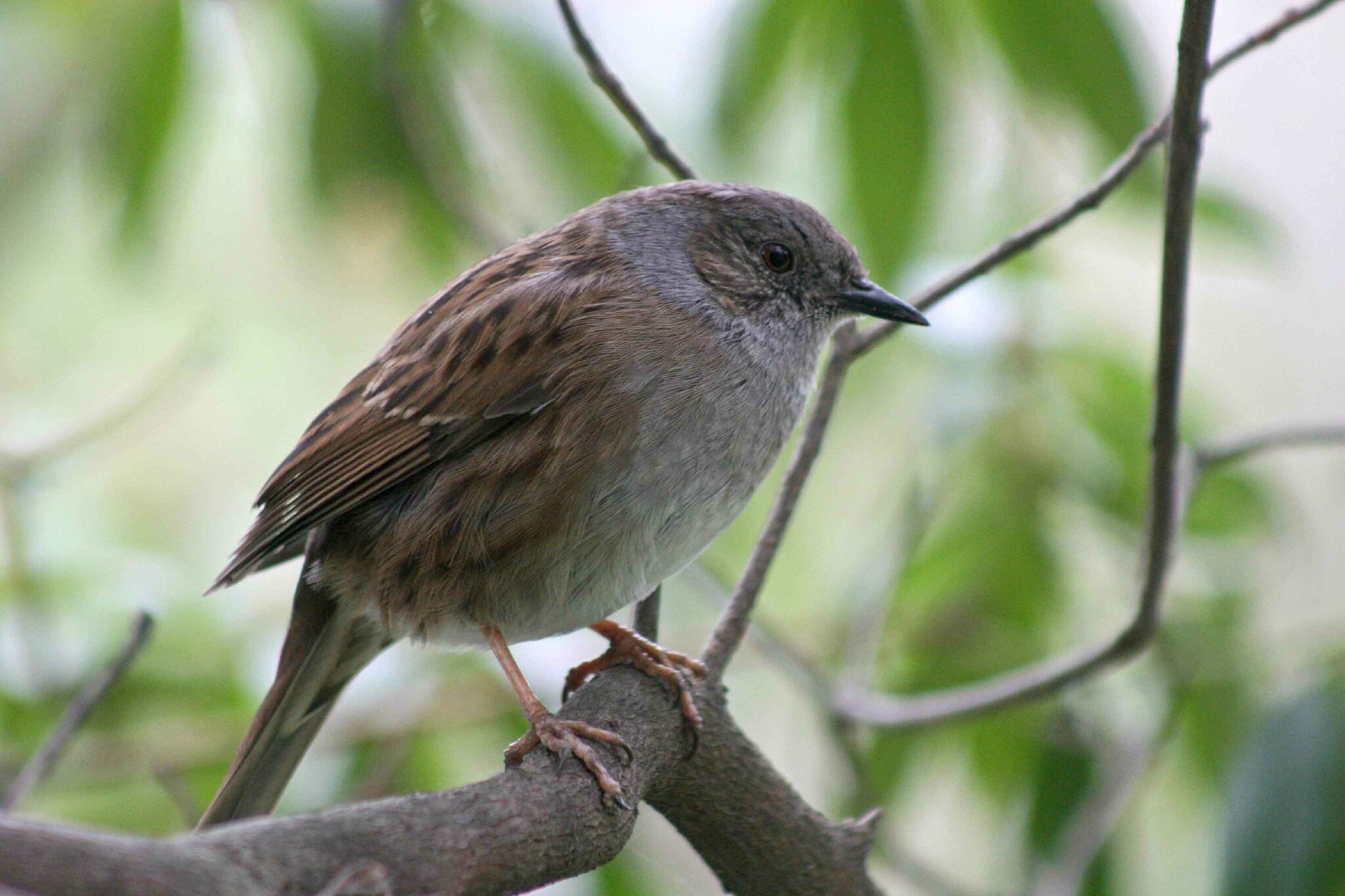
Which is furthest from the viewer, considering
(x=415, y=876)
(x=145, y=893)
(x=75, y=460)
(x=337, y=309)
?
(x=337, y=309)

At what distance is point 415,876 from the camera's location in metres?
2.05

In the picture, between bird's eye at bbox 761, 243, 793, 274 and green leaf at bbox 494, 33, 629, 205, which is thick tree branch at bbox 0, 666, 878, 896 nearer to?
bird's eye at bbox 761, 243, 793, 274

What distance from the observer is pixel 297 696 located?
354 centimetres

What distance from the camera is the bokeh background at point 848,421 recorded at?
388 cm

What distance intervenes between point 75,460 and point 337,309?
86.7 inches

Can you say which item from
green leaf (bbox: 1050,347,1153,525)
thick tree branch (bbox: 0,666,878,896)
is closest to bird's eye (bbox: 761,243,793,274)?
green leaf (bbox: 1050,347,1153,525)

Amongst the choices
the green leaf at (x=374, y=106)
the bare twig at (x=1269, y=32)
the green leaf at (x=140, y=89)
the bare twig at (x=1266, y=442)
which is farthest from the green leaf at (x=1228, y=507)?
the green leaf at (x=140, y=89)

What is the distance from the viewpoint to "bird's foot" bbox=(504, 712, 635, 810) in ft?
8.47

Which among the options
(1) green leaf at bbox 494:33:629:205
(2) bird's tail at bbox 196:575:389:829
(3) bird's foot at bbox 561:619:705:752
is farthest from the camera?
(1) green leaf at bbox 494:33:629:205

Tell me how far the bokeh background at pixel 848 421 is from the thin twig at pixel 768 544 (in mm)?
773

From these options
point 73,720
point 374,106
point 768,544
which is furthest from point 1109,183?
point 73,720

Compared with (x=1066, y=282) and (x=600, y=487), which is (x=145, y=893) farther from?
(x=1066, y=282)

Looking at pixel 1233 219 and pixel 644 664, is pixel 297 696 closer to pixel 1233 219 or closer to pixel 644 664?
pixel 644 664

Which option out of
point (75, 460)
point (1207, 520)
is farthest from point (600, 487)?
point (75, 460)
